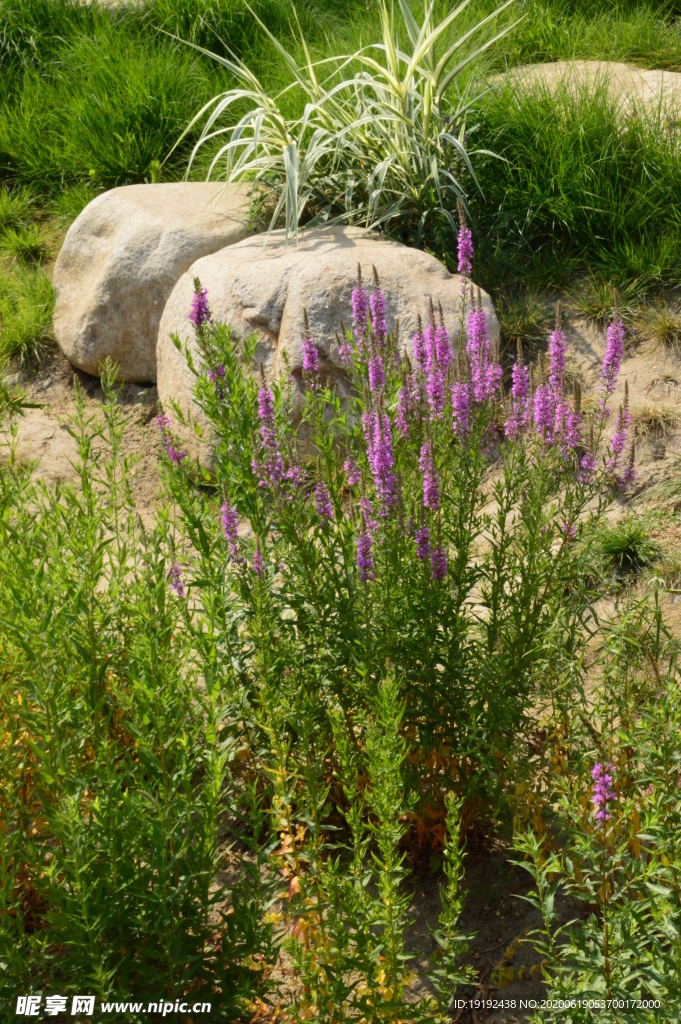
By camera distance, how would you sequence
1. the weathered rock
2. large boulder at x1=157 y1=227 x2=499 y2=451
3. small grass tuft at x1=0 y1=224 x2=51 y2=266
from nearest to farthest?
1. large boulder at x1=157 y1=227 x2=499 y2=451
2. the weathered rock
3. small grass tuft at x1=0 y1=224 x2=51 y2=266

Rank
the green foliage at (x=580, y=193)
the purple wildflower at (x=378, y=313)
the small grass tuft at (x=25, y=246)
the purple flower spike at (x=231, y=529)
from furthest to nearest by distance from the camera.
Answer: the small grass tuft at (x=25, y=246)
the green foliage at (x=580, y=193)
the purple wildflower at (x=378, y=313)
the purple flower spike at (x=231, y=529)

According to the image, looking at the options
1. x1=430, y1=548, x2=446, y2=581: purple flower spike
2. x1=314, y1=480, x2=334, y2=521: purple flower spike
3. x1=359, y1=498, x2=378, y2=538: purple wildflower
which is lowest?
x1=430, y1=548, x2=446, y2=581: purple flower spike

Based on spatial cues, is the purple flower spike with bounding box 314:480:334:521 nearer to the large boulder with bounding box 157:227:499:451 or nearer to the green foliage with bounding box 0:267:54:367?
the large boulder with bounding box 157:227:499:451

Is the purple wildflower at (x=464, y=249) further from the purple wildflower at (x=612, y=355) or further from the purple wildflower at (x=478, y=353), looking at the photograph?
the purple wildflower at (x=612, y=355)

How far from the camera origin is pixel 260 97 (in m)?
6.26

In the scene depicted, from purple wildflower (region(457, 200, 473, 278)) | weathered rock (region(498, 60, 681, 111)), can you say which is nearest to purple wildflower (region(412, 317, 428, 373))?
purple wildflower (region(457, 200, 473, 278))

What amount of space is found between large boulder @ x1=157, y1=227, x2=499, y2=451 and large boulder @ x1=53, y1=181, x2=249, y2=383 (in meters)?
0.57

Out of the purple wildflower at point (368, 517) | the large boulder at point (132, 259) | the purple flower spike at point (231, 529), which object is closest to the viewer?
the purple wildflower at point (368, 517)

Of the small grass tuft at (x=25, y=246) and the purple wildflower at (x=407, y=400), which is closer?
the purple wildflower at (x=407, y=400)

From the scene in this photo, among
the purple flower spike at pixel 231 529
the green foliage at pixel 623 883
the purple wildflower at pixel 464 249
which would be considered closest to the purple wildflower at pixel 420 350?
the purple wildflower at pixel 464 249

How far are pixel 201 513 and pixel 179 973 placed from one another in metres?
1.26

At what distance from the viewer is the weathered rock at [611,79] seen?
590 centimetres

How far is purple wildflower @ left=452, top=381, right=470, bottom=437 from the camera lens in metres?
3.05

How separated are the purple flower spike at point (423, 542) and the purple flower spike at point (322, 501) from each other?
35 centimetres
